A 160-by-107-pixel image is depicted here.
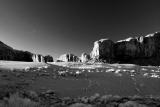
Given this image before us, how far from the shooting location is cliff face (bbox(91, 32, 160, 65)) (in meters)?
84.1

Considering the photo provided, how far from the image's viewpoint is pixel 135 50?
3450 inches

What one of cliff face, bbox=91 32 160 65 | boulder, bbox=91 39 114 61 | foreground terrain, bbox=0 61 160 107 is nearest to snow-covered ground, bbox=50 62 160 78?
foreground terrain, bbox=0 61 160 107

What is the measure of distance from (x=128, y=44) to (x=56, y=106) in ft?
288

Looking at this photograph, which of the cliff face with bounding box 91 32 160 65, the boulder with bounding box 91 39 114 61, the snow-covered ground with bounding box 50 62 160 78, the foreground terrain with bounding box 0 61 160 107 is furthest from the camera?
the cliff face with bounding box 91 32 160 65

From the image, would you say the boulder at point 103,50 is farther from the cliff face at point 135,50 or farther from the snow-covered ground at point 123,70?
the snow-covered ground at point 123,70

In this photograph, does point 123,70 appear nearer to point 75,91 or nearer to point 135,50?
point 75,91

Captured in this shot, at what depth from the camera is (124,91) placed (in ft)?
35.4

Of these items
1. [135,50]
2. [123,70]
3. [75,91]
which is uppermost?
[135,50]

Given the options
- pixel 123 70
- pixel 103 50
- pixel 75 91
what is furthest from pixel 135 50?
pixel 75 91

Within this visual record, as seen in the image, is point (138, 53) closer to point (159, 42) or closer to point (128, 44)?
point (128, 44)

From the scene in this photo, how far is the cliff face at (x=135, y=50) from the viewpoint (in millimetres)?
84125

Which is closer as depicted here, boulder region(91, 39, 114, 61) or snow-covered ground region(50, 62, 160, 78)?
snow-covered ground region(50, 62, 160, 78)

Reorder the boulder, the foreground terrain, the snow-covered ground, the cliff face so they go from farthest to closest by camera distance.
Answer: the cliff face < the boulder < the snow-covered ground < the foreground terrain

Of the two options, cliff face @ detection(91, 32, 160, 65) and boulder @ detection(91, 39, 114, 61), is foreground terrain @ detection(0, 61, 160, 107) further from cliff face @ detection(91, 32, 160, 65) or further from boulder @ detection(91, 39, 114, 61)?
cliff face @ detection(91, 32, 160, 65)
